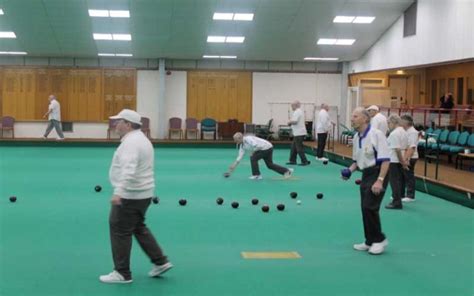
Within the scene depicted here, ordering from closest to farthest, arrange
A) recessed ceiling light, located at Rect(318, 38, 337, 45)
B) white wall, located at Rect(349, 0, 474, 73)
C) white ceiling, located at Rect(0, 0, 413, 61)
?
1. white wall, located at Rect(349, 0, 474, 73)
2. white ceiling, located at Rect(0, 0, 413, 61)
3. recessed ceiling light, located at Rect(318, 38, 337, 45)

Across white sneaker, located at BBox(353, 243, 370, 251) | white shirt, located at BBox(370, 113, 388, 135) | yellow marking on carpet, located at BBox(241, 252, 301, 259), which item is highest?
white shirt, located at BBox(370, 113, 388, 135)

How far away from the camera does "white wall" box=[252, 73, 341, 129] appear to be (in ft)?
76.7

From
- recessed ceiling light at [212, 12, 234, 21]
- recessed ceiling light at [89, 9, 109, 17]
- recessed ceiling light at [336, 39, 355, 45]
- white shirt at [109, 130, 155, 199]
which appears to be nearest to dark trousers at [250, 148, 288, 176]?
white shirt at [109, 130, 155, 199]

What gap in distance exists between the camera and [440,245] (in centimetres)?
Answer: 670

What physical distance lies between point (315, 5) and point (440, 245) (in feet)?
39.1

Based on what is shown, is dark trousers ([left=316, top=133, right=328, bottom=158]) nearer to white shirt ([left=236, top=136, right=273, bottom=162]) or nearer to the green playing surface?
the green playing surface

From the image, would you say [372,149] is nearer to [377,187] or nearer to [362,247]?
[377,187]

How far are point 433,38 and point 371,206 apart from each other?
1085 centimetres

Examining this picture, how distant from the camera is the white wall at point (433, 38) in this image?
1420cm

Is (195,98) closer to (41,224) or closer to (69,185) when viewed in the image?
(69,185)

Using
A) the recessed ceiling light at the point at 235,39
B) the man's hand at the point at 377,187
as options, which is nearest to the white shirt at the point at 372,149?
the man's hand at the point at 377,187

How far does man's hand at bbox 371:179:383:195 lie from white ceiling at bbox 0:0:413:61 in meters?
12.0

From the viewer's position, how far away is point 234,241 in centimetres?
667

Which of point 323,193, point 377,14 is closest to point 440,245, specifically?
point 323,193
